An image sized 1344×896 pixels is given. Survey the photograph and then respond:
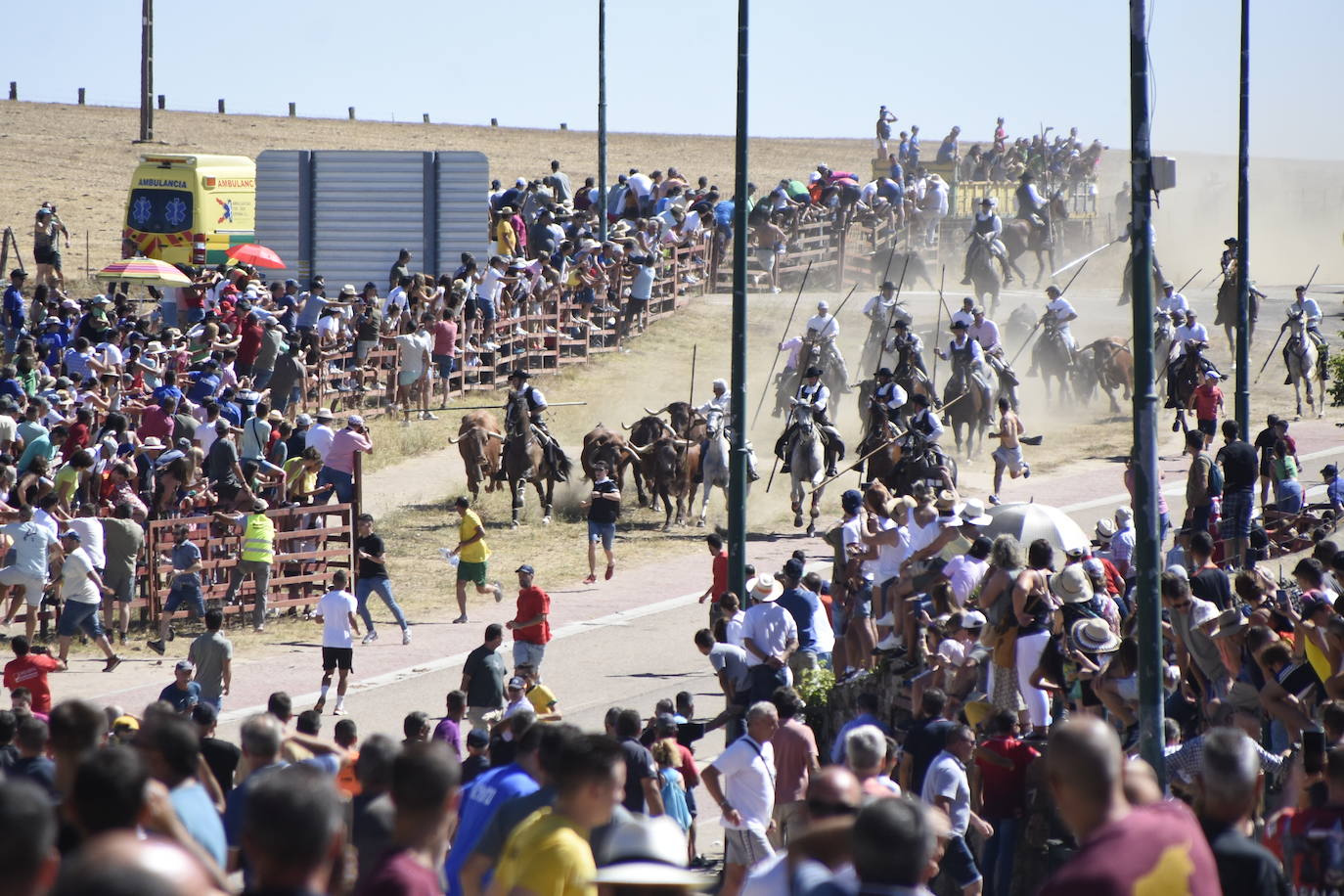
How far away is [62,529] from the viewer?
17219mm

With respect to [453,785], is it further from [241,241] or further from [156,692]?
[241,241]

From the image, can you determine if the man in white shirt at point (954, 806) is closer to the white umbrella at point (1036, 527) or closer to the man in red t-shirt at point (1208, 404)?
the white umbrella at point (1036, 527)

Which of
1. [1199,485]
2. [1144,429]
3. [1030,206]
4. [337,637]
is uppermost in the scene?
[1030,206]

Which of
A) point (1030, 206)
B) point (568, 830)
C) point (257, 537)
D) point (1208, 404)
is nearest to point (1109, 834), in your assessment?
point (568, 830)

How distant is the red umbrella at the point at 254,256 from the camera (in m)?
31.2

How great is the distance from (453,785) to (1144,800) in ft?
7.51

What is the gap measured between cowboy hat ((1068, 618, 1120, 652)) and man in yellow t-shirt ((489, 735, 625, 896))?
6.18 metres

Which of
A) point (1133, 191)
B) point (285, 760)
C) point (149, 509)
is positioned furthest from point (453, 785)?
point (149, 509)

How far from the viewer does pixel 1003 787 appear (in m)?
10.2

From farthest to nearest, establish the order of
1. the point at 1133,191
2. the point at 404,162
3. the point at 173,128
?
the point at 173,128
the point at 404,162
the point at 1133,191

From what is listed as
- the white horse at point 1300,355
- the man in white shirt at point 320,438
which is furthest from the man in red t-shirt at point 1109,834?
the white horse at point 1300,355

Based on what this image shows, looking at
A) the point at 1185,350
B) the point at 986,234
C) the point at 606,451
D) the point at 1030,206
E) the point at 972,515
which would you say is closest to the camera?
the point at 972,515

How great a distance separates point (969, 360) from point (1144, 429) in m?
18.0

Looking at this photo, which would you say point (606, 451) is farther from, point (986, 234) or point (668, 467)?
point (986, 234)
